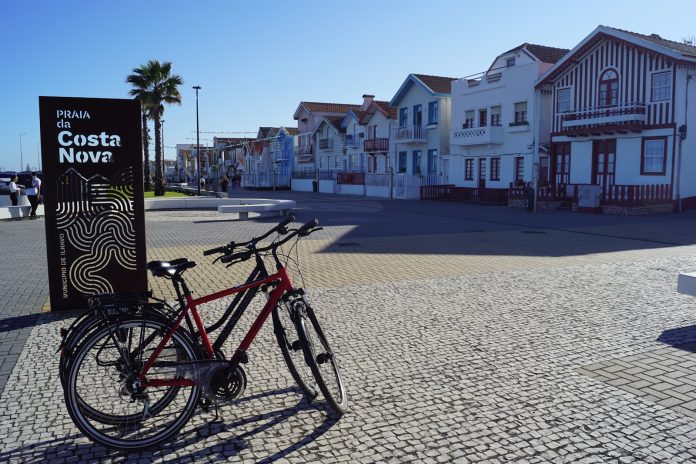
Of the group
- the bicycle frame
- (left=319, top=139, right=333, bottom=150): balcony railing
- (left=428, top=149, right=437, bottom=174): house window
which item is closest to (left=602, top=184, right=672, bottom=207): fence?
(left=428, top=149, right=437, bottom=174): house window

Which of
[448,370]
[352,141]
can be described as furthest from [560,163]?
[448,370]

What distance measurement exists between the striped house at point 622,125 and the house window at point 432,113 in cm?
1046

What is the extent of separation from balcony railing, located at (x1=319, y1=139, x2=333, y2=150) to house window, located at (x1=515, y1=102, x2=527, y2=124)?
26.3 m

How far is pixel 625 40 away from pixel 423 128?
16.4m

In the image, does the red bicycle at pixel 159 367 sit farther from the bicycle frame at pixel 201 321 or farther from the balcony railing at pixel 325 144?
the balcony railing at pixel 325 144

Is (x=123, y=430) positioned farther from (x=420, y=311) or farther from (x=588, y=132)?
(x=588, y=132)

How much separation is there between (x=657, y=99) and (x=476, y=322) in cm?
2342

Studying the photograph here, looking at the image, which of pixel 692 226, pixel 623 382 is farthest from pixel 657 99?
pixel 623 382

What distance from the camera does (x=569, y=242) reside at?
1461 cm

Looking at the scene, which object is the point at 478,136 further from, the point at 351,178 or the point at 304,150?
the point at 304,150

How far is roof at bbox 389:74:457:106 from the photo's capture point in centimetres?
4081

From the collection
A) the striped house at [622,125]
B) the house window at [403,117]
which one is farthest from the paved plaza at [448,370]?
the house window at [403,117]

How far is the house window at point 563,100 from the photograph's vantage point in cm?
3028

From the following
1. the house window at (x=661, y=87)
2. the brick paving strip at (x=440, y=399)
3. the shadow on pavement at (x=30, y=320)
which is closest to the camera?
the brick paving strip at (x=440, y=399)
